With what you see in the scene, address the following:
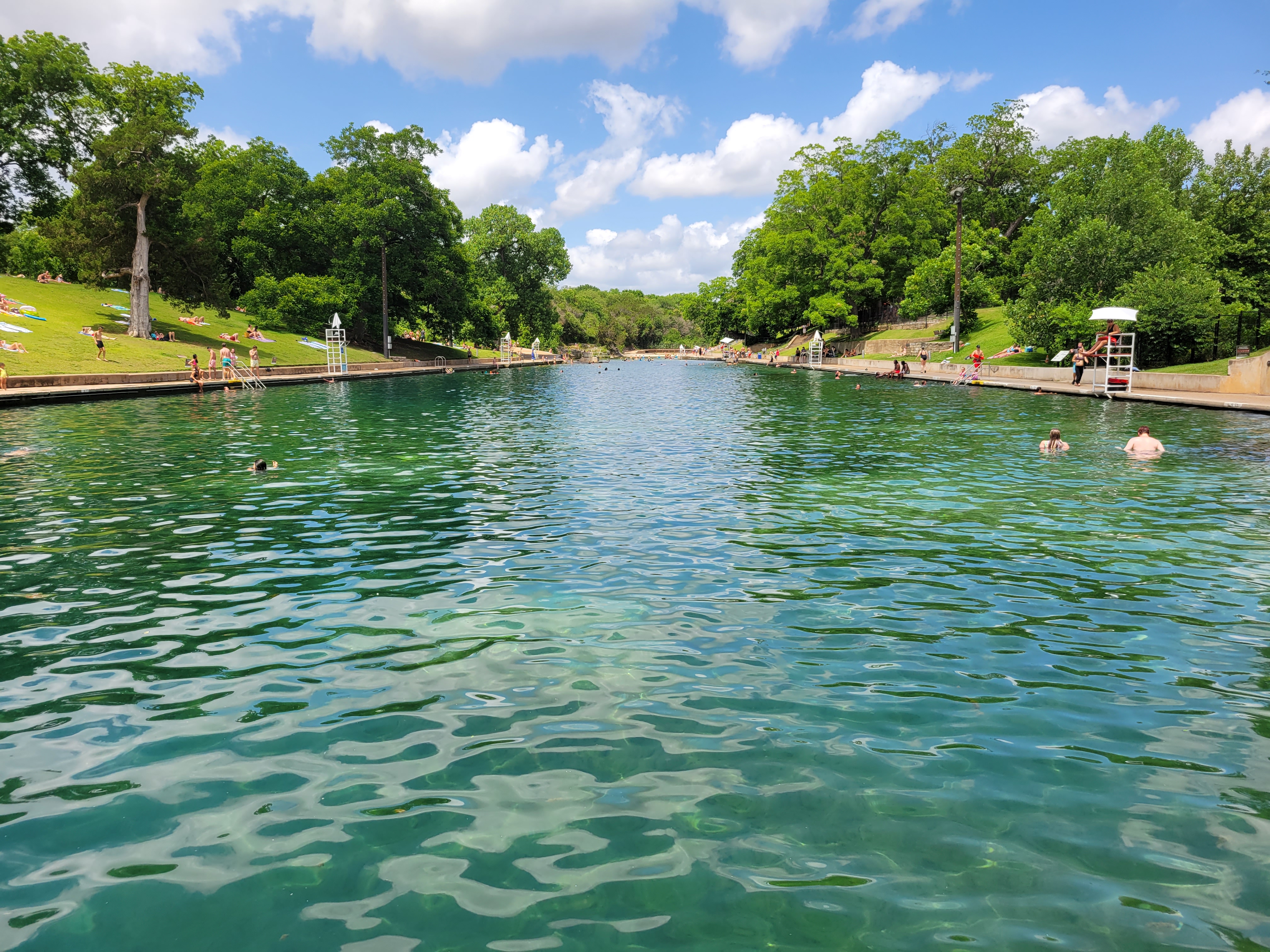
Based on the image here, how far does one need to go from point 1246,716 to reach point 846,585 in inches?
149

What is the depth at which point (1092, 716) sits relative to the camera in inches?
218

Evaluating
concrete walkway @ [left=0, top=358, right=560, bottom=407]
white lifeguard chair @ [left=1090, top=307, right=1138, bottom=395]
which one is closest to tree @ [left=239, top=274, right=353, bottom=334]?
concrete walkway @ [left=0, top=358, right=560, bottom=407]

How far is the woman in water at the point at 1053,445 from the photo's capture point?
18.0 m

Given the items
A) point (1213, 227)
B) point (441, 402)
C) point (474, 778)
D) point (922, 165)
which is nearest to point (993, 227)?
point (922, 165)

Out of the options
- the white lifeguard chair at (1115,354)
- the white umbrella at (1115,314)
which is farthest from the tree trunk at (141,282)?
the white lifeguard chair at (1115,354)

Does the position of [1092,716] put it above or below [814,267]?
below

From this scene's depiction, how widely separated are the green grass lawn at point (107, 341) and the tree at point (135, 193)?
2.71 meters

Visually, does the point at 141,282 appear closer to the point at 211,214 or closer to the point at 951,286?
the point at 211,214

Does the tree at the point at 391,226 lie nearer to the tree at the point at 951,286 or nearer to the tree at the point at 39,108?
the tree at the point at 39,108

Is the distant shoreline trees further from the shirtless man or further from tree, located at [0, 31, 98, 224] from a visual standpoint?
the shirtless man

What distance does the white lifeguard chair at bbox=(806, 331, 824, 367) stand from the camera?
6744cm

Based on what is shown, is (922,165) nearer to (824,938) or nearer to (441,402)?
(441,402)

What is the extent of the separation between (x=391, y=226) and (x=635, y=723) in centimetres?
6802

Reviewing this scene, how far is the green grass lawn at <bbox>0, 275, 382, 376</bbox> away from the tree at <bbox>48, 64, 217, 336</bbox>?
8.88 ft
